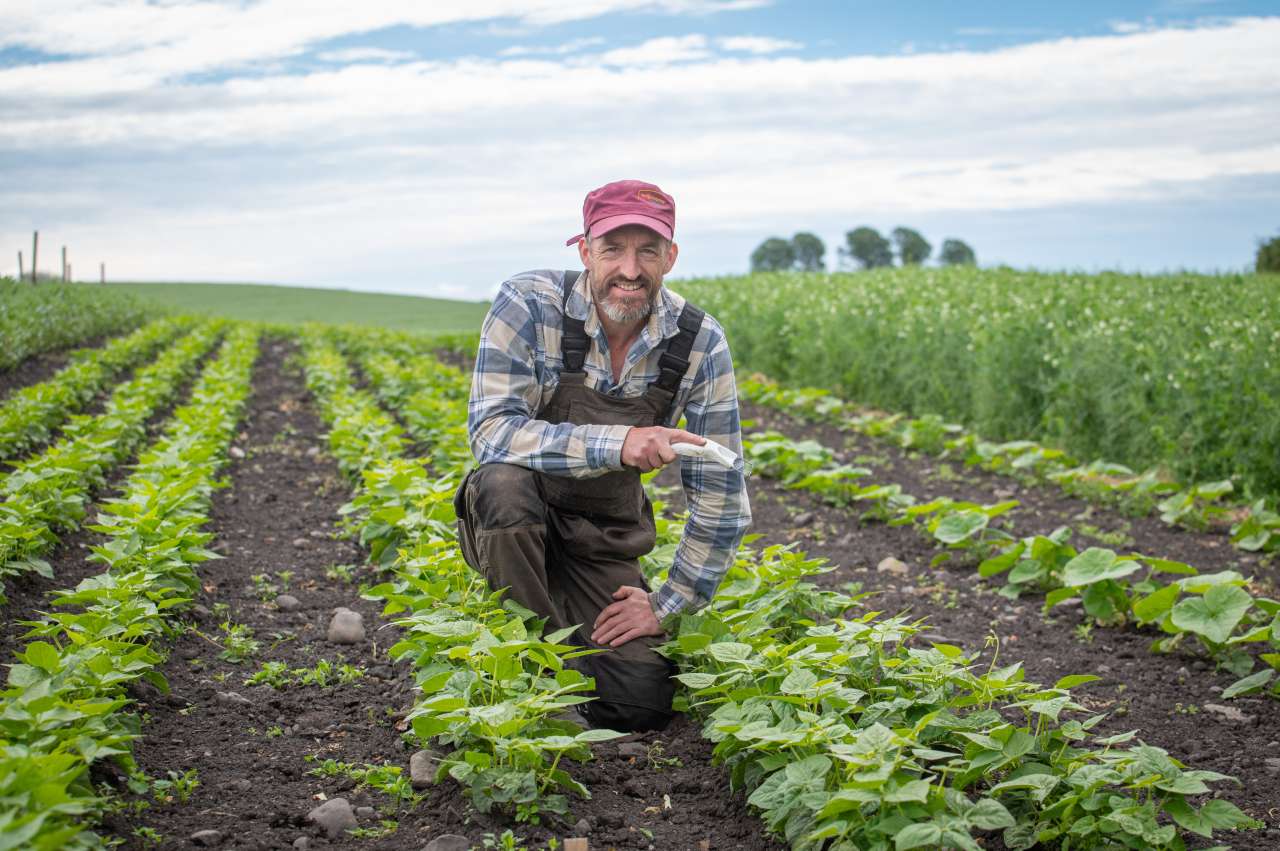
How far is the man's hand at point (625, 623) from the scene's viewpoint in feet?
11.9

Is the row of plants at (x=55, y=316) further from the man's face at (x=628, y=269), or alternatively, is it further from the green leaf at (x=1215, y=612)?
the green leaf at (x=1215, y=612)

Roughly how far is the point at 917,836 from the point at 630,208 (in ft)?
6.64

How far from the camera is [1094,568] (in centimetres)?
476

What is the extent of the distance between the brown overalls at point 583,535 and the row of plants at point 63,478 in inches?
81.1

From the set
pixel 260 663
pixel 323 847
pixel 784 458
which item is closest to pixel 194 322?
pixel 784 458

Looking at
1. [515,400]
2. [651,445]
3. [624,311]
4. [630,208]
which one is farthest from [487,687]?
[630,208]

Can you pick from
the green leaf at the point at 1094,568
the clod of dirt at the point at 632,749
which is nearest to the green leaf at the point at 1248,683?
the green leaf at the point at 1094,568

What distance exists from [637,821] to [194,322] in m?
21.6

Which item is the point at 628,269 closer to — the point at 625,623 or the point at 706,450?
the point at 706,450

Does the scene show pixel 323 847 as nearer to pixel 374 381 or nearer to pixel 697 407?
pixel 697 407

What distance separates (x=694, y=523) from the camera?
365 cm

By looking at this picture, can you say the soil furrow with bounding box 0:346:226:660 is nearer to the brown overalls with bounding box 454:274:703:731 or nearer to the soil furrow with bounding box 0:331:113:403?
the brown overalls with bounding box 454:274:703:731

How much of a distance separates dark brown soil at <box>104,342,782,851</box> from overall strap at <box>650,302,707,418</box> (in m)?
1.15

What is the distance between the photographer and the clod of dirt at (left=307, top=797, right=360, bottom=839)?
9.12ft
